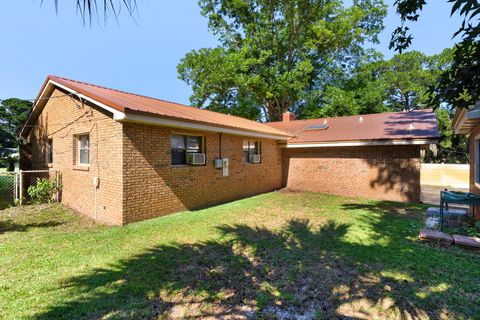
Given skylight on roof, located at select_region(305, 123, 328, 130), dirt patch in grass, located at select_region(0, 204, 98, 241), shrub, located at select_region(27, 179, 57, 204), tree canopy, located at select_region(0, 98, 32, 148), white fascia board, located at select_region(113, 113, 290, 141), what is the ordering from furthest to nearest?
tree canopy, located at select_region(0, 98, 32, 148) → skylight on roof, located at select_region(305, 123, 328, 130) → shrub, located at select_region(27, 179, 57, 204) → dirt patch in grass, located at select_region(0, 204, 98, 241) → white fascia board, located at select_region(113, 113, 290, 141)

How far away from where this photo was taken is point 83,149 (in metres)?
8.20

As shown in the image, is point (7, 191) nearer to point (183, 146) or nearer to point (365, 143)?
point (183, 146)

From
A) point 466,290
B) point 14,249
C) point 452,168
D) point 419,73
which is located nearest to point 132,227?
point 14,249

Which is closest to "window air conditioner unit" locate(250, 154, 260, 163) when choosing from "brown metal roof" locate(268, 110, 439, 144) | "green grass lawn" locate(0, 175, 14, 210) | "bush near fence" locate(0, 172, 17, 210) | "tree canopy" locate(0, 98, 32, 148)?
"brown metal roof" locate(268, 110, 439, 144)

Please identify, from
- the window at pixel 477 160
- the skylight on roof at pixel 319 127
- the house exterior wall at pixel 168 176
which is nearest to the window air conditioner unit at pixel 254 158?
the house exterior wall at pixel 168 176

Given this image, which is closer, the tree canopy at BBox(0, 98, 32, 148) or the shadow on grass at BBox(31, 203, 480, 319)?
the shadow on grass at BBox(31, 203, 480, 319)

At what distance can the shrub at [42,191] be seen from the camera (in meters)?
8.33

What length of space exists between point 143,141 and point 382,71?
29.0 metres

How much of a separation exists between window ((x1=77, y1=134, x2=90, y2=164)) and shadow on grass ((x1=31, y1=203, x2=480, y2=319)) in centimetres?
506

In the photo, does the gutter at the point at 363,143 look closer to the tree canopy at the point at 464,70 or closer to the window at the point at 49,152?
the tree canopy at the point at 464,70

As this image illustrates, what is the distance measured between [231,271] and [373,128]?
1067 cm

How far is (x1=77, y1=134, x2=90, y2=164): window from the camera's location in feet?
26.3

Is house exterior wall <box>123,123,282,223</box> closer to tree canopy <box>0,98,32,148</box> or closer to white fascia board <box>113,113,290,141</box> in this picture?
white fascia board <box>113,113,290,141</box>

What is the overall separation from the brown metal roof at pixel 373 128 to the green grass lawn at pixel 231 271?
191 inches
